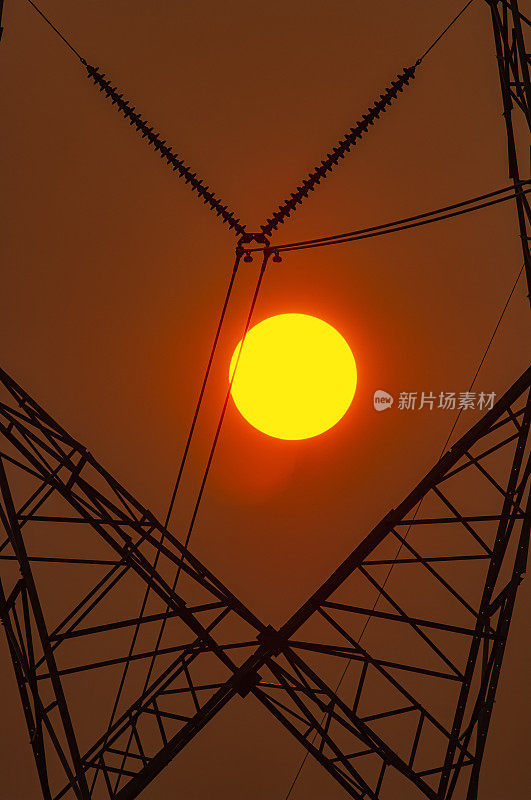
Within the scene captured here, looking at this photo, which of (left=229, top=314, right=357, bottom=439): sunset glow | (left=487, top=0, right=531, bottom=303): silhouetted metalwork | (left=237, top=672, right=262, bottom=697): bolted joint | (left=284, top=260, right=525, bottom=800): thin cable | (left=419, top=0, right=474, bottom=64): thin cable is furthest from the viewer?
(left=284, top=260, right=525, bottom=800): thin cable

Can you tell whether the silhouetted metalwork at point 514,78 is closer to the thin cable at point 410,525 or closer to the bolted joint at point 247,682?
the thin cable at point 410,525

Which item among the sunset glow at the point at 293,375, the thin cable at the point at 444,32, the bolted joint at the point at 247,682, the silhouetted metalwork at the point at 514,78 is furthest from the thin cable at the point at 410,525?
the silhouetted metalwork at the point at 514,78

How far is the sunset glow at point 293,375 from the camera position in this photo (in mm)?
14555

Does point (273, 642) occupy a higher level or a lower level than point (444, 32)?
lower

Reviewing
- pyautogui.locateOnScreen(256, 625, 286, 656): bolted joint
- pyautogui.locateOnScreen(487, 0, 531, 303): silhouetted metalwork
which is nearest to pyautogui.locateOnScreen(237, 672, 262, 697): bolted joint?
pyautogui.locateOnScreen(256, 625, 286, 656): bolted joint

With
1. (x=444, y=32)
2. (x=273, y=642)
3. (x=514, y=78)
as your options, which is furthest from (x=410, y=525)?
(x=444, y=32)

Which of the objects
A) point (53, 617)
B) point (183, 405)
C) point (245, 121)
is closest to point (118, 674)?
point (53, 617)

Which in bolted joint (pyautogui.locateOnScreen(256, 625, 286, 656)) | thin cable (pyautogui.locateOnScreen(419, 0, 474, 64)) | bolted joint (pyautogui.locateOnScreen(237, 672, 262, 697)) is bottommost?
bolted joint (pyautogui.locateOnScreen(237, 672, 262, 697))

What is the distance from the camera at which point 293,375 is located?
47.2 ft

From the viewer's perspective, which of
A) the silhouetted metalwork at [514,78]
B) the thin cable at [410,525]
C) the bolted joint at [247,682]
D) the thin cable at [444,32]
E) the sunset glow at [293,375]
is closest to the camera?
the silhouetted metalwork at [514,78]

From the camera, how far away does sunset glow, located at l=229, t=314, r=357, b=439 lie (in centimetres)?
1455

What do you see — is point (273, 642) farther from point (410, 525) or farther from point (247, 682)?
point (410, 525)

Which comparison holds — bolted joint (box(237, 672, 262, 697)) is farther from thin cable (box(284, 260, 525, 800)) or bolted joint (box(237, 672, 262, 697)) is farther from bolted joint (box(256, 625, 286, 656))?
thin cable (box(284, 260, 525, 800))

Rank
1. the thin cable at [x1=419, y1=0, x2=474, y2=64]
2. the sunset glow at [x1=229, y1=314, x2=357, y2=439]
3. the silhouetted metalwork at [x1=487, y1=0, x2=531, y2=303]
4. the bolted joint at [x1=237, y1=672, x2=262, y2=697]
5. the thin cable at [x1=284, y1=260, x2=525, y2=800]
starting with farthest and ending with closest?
A: the thin cable at [x1=284, y1=260, x2=525, y2=800], the thin cable at [x1=419, y1=0, x2=474, y2=64], the sunset glow at [x1=229, y1=314, x2=357, y2=439], the bolted joint at [x1=237, y1=672, x2=262, y2=697], the silhouetted metalwork at [x1=487, y1=0, x2=531, y2=303]
